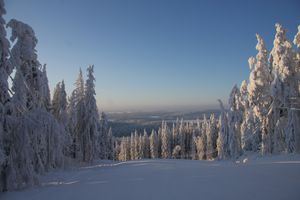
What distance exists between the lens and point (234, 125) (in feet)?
140

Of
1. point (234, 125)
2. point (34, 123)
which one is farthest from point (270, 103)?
point (34, 123)

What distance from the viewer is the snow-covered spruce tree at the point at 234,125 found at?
42.0 m

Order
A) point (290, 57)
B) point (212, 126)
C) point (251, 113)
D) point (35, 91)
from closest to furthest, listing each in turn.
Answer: point (35, 91) < point (290, 57) < point (251, 113) < point (212, 126)

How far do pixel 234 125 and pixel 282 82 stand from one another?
15.6 metres

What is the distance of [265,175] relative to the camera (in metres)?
13.3

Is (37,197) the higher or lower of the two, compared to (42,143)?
lower

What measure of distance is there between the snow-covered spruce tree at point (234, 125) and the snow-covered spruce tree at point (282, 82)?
12034 millimetres

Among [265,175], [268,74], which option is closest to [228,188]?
[265,175]

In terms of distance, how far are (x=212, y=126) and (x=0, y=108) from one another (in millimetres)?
68841

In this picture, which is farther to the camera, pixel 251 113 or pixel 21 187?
pixel 251 113

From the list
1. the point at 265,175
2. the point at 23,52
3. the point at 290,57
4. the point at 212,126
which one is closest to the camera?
the point at 265,175

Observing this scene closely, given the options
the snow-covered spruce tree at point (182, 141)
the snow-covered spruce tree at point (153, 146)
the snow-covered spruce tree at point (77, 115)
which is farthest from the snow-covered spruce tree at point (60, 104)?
the snow-covered spruce tree at point (182, 141)

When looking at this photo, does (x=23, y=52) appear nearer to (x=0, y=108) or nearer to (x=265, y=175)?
(x=0, y=108)

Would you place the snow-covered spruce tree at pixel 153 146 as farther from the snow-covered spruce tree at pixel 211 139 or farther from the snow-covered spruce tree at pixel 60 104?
the snow-covered spruce tree at pixel 60 104
